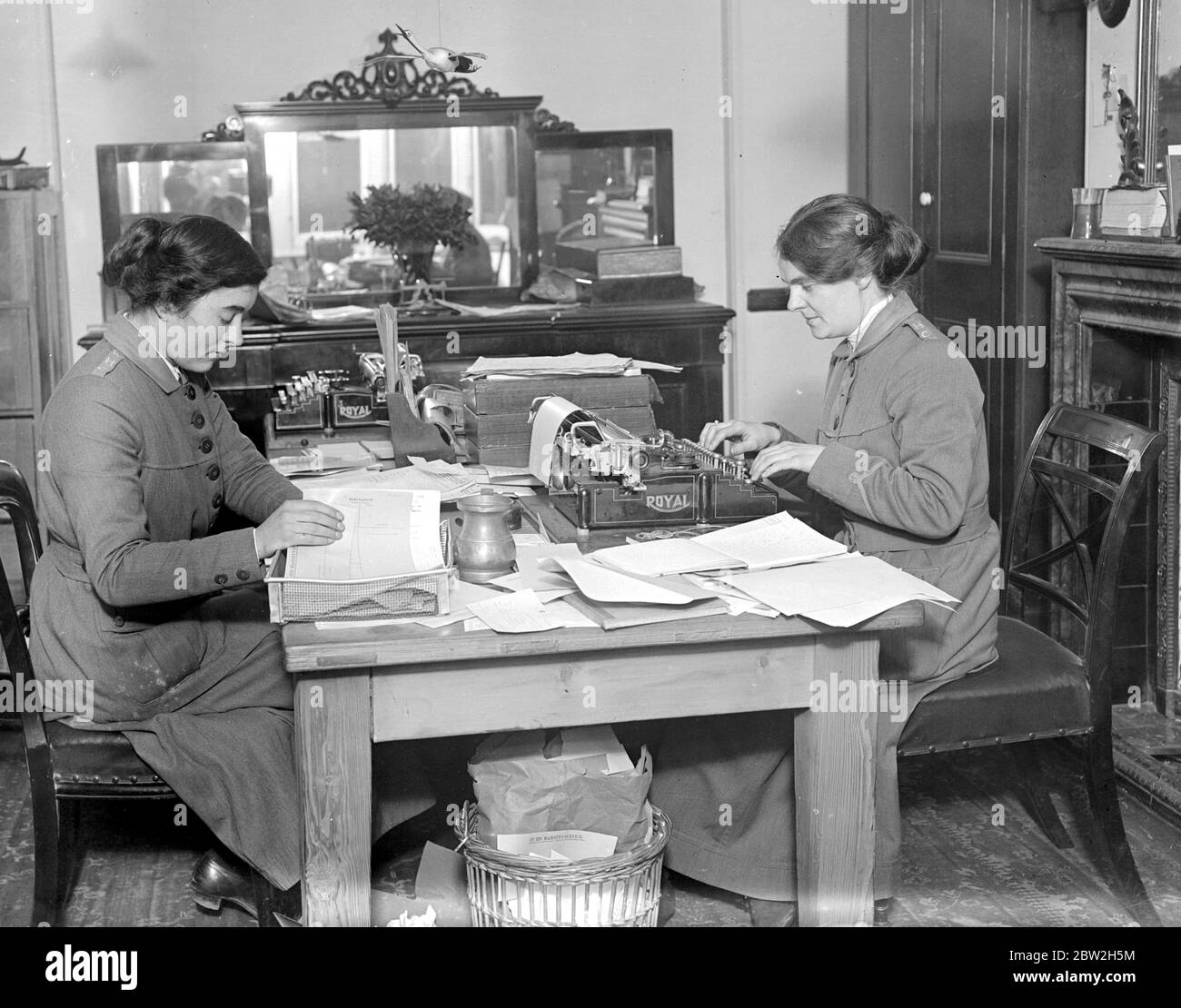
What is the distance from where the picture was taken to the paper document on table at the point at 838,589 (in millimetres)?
2125

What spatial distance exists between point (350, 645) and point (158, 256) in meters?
0.98

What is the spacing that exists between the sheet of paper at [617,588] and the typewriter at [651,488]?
0.39 meters

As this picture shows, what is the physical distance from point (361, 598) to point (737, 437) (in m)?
1.21

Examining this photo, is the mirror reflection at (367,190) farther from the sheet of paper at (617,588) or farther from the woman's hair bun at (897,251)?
the sheet of paper at (617,588)

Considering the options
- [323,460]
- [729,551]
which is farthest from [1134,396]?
[323,460]

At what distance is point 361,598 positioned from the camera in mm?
2115

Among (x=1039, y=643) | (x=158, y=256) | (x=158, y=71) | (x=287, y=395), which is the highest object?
(x=158, y=71)

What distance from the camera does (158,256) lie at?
258 centimetres

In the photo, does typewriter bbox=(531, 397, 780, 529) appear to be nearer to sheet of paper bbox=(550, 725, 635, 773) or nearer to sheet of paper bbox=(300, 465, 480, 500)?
sheet of paper bbox=(300, 465, 480, 500)
